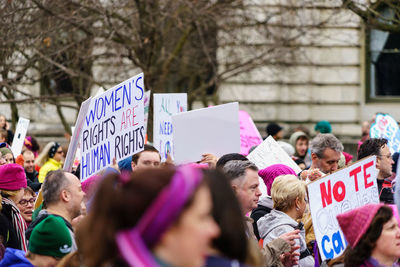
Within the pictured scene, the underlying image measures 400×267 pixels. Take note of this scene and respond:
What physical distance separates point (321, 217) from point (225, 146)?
8.14 feet

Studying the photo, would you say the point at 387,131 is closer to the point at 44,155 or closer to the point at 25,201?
the point at 44,155

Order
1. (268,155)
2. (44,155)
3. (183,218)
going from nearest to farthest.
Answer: (183,218), (268,155), (44,155)

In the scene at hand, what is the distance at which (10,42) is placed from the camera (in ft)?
35.4

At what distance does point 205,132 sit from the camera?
7723 millimetres

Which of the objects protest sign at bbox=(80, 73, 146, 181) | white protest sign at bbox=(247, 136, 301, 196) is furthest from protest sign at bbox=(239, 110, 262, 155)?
protest sign at bbox=(80, 73, 146, 181)

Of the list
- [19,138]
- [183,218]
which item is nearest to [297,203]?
[183,218]

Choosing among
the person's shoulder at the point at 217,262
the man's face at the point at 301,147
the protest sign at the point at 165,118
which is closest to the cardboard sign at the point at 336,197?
the person's shoulder at the point at 217,262

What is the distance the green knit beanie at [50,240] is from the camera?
4.36m

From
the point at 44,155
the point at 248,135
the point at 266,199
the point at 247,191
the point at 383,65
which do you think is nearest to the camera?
the point at 247,191

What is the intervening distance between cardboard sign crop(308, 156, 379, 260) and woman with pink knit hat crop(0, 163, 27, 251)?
7.24 feet

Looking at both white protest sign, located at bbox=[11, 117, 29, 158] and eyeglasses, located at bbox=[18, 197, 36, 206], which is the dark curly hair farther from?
white protest sign, located at bbox=[11, 117, 29, 158]

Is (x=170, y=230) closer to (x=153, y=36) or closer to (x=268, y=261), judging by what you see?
(x=268, y=261)

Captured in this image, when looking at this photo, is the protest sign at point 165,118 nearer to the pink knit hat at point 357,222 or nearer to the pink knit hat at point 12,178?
the pink knit hat at point 12,178

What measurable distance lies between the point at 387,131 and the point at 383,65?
10591 mm
